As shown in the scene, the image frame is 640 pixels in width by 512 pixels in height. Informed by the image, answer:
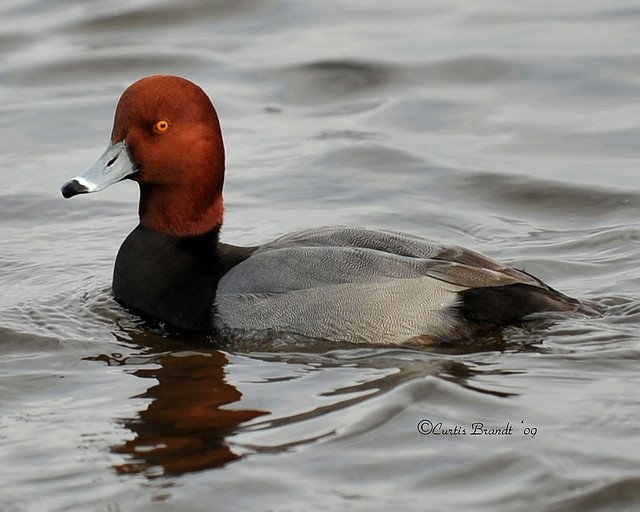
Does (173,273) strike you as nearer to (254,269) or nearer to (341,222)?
(254,269)

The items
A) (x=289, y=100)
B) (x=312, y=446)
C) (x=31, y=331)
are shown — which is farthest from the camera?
(x=289, y=100)

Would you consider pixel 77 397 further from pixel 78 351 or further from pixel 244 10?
pixel 244 10

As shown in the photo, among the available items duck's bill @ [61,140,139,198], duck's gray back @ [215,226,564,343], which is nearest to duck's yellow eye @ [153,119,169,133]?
duck's bill @ [61,140,139,198]

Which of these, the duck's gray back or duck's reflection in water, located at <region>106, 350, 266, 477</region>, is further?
the duck's gray back

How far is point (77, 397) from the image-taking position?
6.20 m

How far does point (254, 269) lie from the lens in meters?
6.80

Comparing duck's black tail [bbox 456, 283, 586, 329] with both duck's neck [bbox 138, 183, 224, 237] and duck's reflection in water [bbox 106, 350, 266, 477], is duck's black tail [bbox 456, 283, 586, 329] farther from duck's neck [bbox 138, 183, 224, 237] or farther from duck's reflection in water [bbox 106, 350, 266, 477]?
duck's neck [bbox 138, 183, 224, 237]

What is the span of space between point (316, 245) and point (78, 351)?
1.31 m

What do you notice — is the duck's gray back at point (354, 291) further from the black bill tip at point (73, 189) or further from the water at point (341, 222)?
the black bill tip at point (73, 189)

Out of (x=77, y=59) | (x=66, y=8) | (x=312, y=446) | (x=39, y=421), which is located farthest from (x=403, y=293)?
(x=66, y=8)

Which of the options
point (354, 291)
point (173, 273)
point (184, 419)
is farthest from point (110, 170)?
point (184, 419)

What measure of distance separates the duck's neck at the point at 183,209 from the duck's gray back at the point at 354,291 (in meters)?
0.56

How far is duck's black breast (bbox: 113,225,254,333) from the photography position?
6.91 m

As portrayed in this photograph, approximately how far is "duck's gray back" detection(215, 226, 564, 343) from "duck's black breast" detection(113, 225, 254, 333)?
0.42ft
